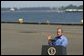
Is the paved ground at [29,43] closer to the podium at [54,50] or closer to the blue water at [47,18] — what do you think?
the podium at [54,50]

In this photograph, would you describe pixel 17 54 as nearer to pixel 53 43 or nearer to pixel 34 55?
pixel 34 55

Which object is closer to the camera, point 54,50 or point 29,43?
point 54,50

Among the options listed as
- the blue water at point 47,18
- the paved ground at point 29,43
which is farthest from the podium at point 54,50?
the blue water at point 47,18

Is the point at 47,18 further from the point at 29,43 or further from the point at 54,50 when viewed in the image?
the point at 54,50

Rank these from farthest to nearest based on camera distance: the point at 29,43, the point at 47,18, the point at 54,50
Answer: the point at 47,18
the point at 29,43
the point at 54,50

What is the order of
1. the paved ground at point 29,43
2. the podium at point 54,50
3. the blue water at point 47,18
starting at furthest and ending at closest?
the blue water at point 47,18, the paved ground at point 29,43, the podium at point 54,50

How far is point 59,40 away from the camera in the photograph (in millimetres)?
10953

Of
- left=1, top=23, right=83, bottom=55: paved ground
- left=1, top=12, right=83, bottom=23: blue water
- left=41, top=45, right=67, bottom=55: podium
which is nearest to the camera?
left=41, top=45, right=67, bottom=55: podium

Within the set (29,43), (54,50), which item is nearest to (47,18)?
(29,43)

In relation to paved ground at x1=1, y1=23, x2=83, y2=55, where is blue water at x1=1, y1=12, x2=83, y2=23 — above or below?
above

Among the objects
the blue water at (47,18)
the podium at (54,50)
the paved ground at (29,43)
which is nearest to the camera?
the podium at (54,50)

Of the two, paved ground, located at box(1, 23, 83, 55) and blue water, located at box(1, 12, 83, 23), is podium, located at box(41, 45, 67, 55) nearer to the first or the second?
paved ground, located at box(1, 23, 83, 55)

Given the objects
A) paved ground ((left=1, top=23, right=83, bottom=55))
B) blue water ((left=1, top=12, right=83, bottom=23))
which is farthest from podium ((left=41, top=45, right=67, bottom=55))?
blue water ((left=1, top=12, right=83, bottom=23))

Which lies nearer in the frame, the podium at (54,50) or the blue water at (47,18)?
the podium at (54,50)
